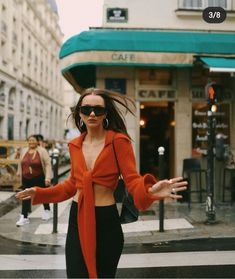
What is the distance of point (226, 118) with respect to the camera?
37.2ft

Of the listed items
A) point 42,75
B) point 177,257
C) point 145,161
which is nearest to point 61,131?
point 42,75

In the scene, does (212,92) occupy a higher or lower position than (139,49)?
lower

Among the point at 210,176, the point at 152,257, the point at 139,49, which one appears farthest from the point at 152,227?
the point at 139,49

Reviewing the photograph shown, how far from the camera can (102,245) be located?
288 centimetres

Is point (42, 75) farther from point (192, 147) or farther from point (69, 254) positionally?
point (69, 254)

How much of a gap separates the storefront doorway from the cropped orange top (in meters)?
8.71

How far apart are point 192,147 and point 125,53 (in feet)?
10.4

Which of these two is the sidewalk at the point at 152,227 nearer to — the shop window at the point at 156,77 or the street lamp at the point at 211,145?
the street lamp at the point at 211,145

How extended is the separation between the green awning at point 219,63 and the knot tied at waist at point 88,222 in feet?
A: 22.8

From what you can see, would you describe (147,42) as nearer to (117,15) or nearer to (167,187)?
(117,15)

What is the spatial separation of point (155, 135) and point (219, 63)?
3252 millimetres

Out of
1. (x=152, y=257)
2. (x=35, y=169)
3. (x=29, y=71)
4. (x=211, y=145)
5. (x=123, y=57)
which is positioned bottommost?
(x=152, y=257)

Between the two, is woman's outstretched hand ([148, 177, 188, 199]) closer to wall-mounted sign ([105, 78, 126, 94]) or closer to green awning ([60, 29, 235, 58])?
green awning ([60, 29, 235, 58])

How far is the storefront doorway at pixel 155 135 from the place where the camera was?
38.7 ft
